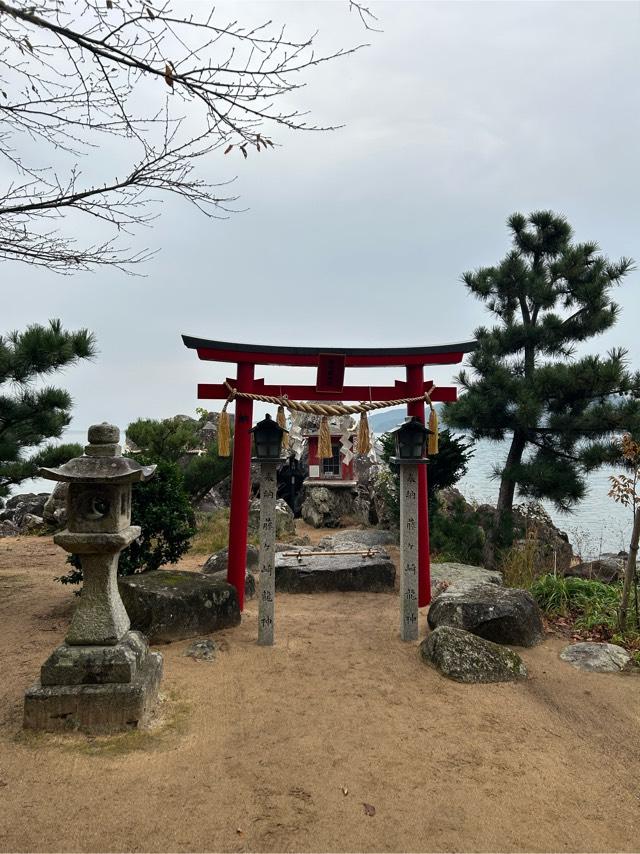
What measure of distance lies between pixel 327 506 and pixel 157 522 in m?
9.12

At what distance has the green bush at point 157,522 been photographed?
21.4ft

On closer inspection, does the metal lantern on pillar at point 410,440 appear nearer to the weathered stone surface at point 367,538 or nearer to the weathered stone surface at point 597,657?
the weathered stone surface at point 597,657

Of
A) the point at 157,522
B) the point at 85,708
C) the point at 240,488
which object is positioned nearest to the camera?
the point at 85,708

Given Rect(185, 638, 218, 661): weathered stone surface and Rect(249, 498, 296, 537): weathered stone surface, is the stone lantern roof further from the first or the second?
Rect(249, 498, 296, 537): weathered stone surface

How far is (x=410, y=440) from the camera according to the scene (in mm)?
5742

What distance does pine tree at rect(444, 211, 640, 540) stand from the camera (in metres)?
9.13

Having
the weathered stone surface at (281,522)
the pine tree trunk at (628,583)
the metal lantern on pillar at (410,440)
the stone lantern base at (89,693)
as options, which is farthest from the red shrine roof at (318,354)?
the weathered stone surface at (281,522)

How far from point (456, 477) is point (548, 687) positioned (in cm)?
699

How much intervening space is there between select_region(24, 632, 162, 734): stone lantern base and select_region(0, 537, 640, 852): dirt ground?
14 cm

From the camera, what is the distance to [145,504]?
6629 millimetres

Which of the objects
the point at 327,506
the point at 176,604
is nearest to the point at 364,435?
the point at 176,604

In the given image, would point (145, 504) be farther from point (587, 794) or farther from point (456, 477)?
point (456, 477)

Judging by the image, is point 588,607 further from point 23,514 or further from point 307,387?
point 23,514

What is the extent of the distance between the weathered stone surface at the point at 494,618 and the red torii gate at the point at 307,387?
46.4 inches
